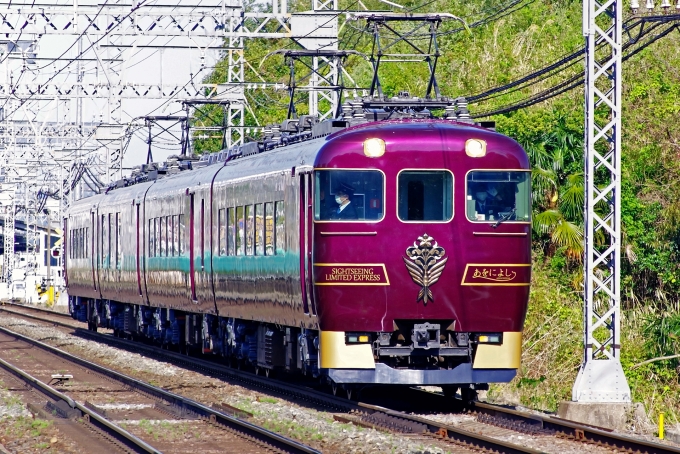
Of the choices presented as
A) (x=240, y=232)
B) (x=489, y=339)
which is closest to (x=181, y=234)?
(x=240, y=232)

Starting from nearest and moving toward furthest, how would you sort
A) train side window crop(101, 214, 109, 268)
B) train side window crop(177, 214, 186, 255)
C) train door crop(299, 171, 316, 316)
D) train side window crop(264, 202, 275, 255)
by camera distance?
train door crop(299, 171, 316, 316)
train side window crop(264, 202, 275, 255)
train side window crop(177, 214, 186, 255)
train side window crop(101, 214, 109, 268)

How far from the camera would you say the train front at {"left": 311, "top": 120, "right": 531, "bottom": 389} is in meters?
15.0

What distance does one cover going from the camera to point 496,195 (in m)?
15.3

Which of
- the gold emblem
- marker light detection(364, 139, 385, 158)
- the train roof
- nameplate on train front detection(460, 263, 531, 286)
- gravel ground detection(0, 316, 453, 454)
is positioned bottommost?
gravel ground detection(0, 316, 453, 454)

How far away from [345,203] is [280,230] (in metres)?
2.16

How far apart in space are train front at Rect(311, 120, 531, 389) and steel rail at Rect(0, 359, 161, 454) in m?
2.40

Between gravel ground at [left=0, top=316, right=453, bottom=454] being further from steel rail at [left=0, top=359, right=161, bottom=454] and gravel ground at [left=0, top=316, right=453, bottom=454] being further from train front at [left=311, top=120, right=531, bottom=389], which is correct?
train front at [left=311, top=120, right=531, bottom=389]

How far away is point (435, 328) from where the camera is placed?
15078 mm

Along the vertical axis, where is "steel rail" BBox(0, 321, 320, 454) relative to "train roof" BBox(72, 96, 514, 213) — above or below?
below

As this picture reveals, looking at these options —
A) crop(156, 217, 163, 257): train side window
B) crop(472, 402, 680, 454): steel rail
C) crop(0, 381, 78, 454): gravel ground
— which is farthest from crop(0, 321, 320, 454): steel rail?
crop(156, 217, 163, 257): train side window

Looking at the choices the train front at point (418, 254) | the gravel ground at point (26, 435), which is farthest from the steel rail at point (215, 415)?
the gravel ground at point (26, 435)

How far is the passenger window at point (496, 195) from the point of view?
50.2 ft

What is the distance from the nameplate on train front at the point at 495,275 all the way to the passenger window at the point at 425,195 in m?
0.63

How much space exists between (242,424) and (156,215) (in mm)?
12250
